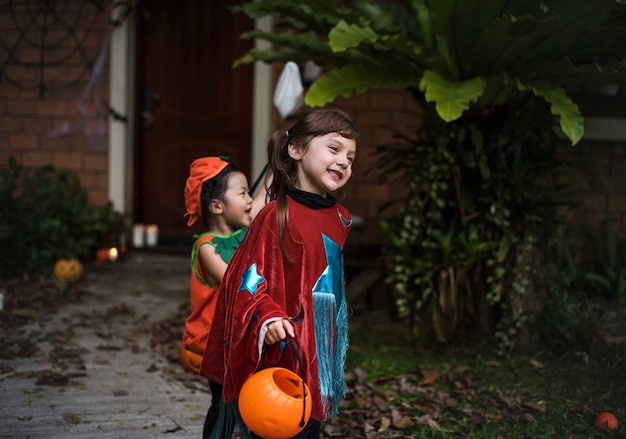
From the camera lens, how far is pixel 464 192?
4.25 m

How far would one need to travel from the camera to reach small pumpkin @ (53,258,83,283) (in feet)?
19.8

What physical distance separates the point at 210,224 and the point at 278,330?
3.24 ft

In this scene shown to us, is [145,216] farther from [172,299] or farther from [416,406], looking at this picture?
[416,406]

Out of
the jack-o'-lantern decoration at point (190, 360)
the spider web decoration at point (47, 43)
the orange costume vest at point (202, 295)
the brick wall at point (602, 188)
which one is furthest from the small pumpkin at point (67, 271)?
the brick wall at point (602, 188)

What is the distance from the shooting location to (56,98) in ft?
23.5

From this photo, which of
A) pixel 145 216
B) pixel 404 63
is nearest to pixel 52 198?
pixel 145 216

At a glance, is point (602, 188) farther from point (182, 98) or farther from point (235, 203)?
Result: point (235, 203)

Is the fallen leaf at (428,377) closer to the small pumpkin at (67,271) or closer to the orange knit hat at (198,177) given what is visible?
the orange knit hat at (198,177)

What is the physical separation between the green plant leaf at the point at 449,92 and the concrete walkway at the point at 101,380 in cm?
191

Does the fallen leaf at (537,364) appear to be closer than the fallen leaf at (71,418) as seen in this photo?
No

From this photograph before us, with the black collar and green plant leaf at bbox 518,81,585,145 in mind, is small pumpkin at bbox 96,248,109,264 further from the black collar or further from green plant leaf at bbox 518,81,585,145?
the black collar

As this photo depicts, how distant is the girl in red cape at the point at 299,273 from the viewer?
229 centimetres

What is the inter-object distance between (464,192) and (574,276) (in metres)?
1.89

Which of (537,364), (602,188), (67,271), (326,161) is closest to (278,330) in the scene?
(326,161)
